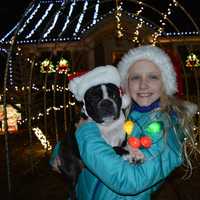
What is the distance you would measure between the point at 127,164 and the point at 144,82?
559mm

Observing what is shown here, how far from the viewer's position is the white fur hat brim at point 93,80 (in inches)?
107

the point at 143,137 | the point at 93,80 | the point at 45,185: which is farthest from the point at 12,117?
the point at 143,137

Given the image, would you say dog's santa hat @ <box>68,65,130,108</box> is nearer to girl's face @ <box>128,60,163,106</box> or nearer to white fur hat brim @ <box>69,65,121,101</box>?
white fur hat brim @ <box>69,65,121,101</box>

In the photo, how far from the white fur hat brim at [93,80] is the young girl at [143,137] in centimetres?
6

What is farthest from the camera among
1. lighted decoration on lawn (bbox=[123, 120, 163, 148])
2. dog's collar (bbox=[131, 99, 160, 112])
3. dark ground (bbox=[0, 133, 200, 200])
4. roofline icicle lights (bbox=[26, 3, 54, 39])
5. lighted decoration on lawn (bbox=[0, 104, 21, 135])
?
roofline icicle lights (bbox=[26, 3, 54, 39])

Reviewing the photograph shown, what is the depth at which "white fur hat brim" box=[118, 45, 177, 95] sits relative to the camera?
265cm

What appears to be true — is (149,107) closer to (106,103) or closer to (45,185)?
(106,103)

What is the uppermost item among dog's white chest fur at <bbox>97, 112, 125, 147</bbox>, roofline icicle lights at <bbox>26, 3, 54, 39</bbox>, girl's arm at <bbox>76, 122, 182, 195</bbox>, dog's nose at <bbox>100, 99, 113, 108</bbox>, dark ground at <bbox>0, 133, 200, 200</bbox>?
roofline icicle lights at <bbox>26, 3, 54, 39</bbox>

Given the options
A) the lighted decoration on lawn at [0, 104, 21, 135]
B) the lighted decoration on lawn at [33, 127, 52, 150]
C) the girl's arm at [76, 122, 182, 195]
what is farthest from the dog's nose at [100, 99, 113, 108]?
the lighted decoration on lawn at [0, 104, 21, 135]

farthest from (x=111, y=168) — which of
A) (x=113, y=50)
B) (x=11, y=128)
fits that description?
(x=113, y=50)

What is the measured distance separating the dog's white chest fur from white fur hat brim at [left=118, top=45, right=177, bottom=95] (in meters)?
0.33

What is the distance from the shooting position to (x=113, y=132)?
2.59 m

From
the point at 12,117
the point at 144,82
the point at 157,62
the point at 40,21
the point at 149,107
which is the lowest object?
the point at 12,117

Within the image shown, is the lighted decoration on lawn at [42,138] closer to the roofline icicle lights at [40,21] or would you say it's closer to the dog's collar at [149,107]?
the dog's collar at [149,107]
